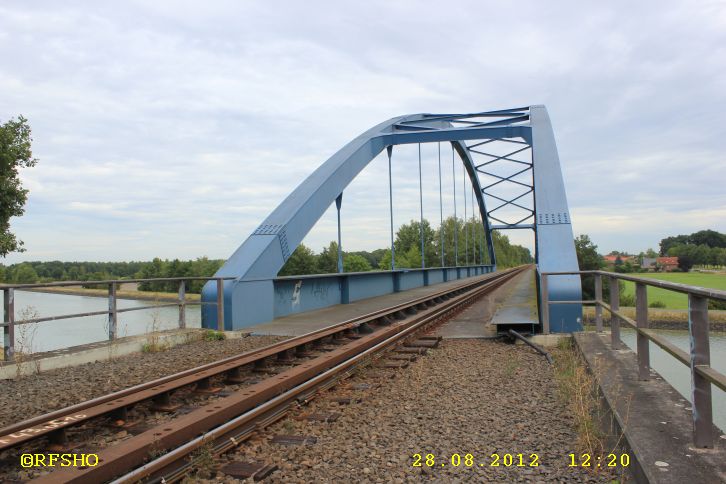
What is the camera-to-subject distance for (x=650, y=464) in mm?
2938

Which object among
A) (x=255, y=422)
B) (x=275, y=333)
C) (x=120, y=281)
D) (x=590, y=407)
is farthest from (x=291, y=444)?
(x=275, y=333)

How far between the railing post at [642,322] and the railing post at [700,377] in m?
1.36

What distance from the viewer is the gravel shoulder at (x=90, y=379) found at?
471 cm

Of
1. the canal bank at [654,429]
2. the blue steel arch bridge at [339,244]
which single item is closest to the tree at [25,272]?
the blue steel arch bridge at [339,244]

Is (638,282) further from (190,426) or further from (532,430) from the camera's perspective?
(190,426)

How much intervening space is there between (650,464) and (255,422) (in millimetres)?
2614

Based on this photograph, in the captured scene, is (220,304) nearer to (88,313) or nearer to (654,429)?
(88,313)

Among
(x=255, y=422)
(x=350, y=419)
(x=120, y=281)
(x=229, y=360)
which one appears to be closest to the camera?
(x=255, y=422)

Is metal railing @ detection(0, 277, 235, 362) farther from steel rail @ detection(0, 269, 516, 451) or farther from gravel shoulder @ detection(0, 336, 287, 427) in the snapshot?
steel rail @ detection(0, 269, 516, 451)

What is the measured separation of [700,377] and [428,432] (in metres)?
1.84

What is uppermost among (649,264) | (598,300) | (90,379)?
(598,300)

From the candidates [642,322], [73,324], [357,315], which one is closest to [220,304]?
[357,315]

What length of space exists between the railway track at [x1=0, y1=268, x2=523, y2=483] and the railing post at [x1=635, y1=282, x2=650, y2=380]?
2881 mm

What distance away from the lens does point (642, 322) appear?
15.1ft
